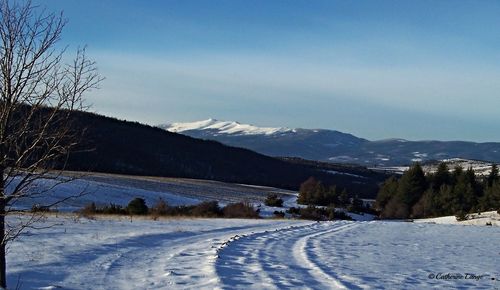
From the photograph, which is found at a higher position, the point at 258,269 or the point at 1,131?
the point at 1,131

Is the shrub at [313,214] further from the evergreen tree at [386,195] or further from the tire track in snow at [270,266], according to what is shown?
the tire track in snow at [270,266]

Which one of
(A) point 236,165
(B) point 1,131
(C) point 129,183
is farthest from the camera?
(A) point 236,165

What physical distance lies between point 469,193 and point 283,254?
5445 cm

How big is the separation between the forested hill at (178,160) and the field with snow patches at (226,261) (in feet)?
162

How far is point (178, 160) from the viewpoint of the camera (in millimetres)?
101375

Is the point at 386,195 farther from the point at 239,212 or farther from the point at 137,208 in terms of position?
the point at 137,208

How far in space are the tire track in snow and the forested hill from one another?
5075cm

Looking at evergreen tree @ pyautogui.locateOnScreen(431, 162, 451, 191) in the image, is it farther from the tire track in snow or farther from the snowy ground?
the tire track in snow

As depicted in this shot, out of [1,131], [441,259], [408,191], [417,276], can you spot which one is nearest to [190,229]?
[441,259]

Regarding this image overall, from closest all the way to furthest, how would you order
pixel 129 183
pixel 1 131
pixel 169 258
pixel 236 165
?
pixel 1 131, pixel 169 258, pixel 129 183, pixel 236 165

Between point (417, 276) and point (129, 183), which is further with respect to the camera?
point (129, 183)

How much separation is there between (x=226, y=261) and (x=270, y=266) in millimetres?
1087

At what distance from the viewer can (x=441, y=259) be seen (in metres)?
16.4

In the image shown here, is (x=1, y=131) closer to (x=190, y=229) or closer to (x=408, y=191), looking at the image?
(x=190, y=229)
